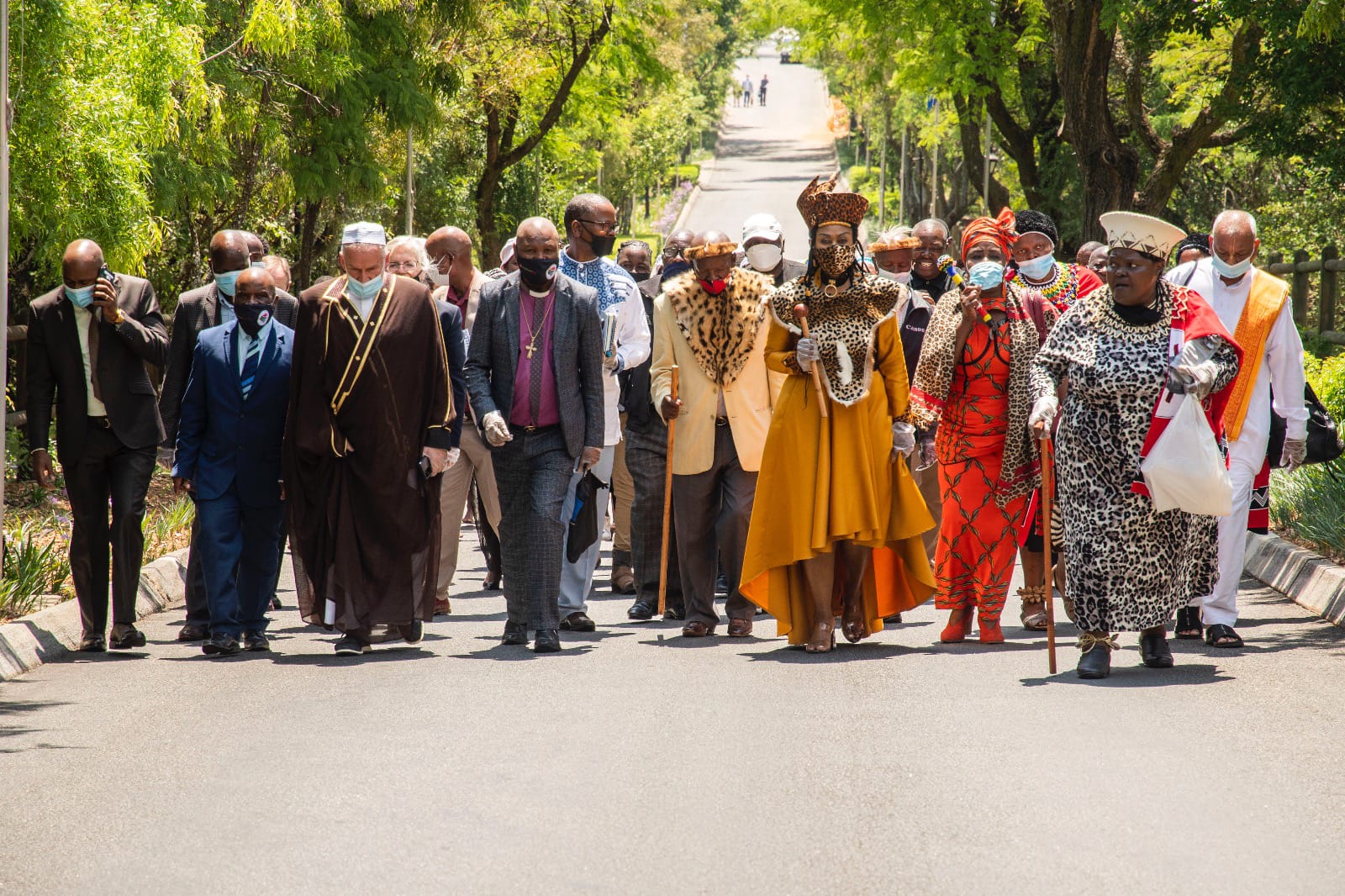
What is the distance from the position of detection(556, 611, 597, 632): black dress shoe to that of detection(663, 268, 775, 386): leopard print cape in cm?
158

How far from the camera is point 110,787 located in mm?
6547

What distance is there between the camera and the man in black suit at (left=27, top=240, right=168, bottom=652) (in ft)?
31.3

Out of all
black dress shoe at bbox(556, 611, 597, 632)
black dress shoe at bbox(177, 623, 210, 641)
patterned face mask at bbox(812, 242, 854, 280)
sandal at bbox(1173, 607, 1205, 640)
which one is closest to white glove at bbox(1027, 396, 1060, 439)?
patterned face mask at bbox(812, 242, 854, 280)

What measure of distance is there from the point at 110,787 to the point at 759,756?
2457 mm

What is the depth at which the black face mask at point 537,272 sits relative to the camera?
9.57 metres

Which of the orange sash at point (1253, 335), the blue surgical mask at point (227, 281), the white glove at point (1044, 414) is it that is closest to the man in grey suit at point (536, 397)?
the blue surgical mask at point (227, 281)

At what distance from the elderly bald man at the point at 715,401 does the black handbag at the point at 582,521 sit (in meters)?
Answer: 0.53

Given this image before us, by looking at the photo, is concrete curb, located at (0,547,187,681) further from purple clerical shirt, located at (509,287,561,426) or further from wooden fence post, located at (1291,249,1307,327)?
wooden fence post, located at (1291,249,1307,327)

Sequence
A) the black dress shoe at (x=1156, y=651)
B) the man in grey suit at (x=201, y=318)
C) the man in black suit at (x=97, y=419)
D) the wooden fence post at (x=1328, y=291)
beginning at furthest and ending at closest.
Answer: the wooden fence post at (x=1328, y=291) → the man in grey suit at (x=201, y=318) → the man in black suit at (x=97, y=419) → the black dress shoe at (x=1156, y=651)

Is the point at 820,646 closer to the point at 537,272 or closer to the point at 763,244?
the point at 537,272

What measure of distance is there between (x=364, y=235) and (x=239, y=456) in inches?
55.0

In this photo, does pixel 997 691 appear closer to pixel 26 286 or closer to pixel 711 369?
pixel 711 369

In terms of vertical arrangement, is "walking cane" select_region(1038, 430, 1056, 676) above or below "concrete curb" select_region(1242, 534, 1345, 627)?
above

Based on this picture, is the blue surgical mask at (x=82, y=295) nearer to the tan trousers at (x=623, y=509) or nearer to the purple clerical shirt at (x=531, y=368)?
the purple clerical shirt at (x=531, y=368)
